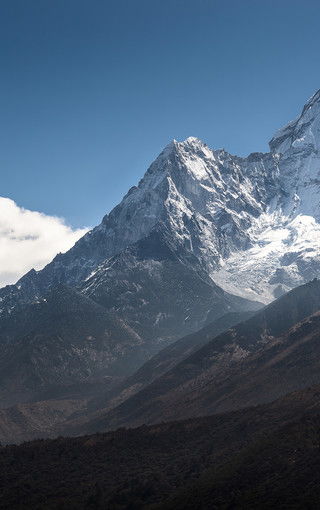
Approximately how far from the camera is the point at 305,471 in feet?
300

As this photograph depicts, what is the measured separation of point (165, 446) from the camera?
126m

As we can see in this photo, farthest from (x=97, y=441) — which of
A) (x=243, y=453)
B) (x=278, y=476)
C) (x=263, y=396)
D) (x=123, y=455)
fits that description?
(x=263, y=396)

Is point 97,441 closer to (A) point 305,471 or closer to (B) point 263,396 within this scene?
(A) point 305,471

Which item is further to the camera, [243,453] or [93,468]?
[93,468]

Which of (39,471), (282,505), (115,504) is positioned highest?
(39,471)

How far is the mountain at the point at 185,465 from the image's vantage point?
90875mm

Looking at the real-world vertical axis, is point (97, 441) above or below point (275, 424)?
above

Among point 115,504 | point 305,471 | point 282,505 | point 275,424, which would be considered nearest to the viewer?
point 282,505

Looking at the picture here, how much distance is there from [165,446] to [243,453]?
916 inches

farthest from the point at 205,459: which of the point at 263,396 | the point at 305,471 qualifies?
the point at 263,396

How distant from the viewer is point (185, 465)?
113m

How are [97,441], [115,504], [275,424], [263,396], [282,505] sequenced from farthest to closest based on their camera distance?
1. [263,396]
2. [97,441]
3. [275,424]
4. [115,504]
5. [282,505]

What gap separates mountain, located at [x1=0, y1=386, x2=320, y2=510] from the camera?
9088 cm

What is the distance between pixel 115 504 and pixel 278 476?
22.8m
